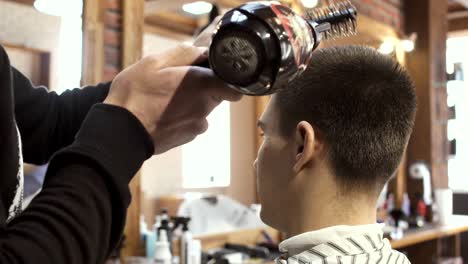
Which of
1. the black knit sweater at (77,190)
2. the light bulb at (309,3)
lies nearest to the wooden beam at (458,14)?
the light bulb at (309,3)

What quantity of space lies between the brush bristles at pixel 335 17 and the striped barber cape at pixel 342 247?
→ 430 mm

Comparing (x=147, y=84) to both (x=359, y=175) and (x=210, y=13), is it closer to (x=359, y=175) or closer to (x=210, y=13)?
(x=359, y=175)

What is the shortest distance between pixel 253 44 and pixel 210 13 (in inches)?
86.6

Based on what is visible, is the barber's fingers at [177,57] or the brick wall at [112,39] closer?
the barber's fingers at [177,57]

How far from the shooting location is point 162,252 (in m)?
2.33

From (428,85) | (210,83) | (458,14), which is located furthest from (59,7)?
(458,14)

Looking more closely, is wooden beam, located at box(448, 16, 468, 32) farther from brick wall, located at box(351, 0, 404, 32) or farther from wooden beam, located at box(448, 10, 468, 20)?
brick wall, located at box(351, 0, 404, 32)

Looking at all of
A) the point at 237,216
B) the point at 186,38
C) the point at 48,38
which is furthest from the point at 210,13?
the point at 237,216

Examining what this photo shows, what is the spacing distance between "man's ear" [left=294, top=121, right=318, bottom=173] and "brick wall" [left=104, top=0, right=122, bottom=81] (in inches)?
53.2

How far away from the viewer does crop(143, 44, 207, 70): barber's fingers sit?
2.20 ft

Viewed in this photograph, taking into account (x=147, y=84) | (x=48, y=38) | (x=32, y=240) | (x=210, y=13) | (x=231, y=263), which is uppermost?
(x=210, y=13)

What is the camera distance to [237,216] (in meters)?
3.10

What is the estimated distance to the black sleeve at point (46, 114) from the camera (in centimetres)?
95

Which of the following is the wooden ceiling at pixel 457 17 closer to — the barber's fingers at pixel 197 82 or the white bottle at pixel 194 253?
the white bottle at pixel 194 253
